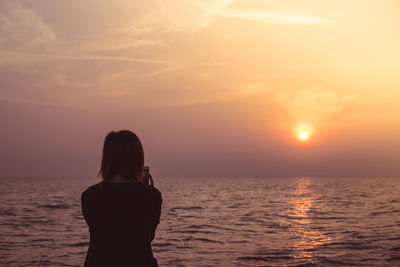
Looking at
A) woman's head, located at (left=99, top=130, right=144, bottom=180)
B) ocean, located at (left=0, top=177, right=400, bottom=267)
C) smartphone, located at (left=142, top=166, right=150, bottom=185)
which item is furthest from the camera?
ocean, located at (left=0, top=177, right=400, bottom=267)

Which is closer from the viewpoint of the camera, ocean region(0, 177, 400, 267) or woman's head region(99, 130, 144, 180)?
woman's head region(99, 130, 144, 180)

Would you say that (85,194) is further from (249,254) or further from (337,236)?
(337,236)

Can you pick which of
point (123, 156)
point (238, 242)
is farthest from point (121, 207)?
point (238, 242)

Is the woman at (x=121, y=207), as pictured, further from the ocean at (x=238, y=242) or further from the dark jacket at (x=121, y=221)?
the ocean at (x=238, y=242)

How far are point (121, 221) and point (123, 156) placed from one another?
428 millimetres

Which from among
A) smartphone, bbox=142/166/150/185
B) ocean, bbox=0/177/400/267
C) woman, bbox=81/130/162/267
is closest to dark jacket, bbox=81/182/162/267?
woman, bbox=81/130/162/267

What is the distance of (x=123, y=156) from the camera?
8.74 ft

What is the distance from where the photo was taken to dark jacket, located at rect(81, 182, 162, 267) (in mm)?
2695

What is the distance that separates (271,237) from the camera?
1716 centimetres

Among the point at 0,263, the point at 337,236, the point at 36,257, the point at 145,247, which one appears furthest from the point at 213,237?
the point at 145,247

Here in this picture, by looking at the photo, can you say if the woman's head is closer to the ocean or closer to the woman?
the woman

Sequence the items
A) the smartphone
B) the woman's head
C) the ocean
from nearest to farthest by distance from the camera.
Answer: the woman's head
the smartphone
the ocean

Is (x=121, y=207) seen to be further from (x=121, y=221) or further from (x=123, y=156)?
(x=123, y=156)

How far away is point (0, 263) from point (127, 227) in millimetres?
10960
